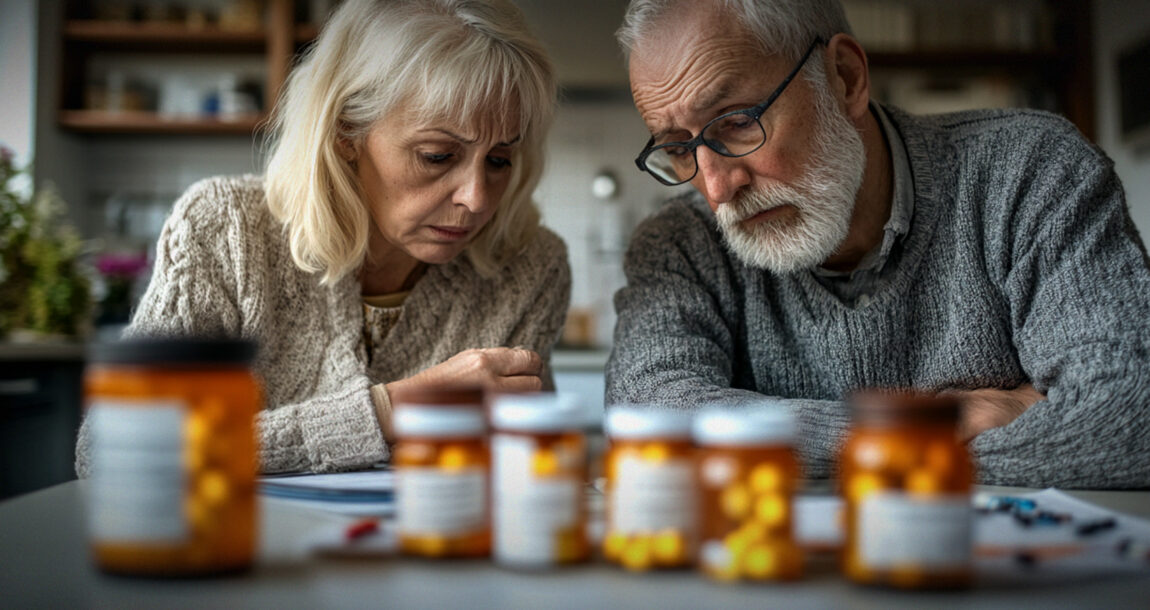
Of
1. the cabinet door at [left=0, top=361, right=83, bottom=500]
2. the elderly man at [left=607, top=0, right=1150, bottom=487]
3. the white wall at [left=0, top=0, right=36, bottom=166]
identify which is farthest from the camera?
the white wall at [left=0, top=0, right=36, bottom=166]

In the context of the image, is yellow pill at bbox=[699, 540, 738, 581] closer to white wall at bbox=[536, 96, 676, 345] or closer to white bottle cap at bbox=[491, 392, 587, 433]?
white bottle cap at bbox=[491, 392, 587, 433]

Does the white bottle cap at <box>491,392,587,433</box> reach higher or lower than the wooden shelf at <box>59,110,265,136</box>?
lower

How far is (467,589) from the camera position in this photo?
535mm

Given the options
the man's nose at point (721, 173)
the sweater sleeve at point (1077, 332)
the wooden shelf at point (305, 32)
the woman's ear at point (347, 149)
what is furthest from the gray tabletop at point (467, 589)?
the wooden shelf at point (305, 32)

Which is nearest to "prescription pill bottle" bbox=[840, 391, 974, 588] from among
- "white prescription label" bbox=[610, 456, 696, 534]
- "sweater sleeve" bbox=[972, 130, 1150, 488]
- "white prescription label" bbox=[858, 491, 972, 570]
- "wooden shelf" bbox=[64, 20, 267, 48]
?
"white prescription label" bbox=[858, 491, 972, 570]

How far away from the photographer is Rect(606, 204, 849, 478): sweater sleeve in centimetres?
121

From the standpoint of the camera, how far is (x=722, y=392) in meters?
1.21

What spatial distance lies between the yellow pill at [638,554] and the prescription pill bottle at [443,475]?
0.09m

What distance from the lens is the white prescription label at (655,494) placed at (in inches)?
21.6

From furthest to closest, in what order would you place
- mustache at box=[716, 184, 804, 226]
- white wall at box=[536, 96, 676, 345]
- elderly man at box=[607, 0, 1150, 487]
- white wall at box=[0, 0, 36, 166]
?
white wall at box=[536, 96, 676, 345], white wall at box=[0, 0, 36, 166], mustache at box=[716, 184, 804, 226], elderly man at box=[607, 0, 1150, 487]

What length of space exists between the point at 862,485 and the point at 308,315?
1.07 meters

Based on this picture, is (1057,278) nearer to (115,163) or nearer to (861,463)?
(861,463)

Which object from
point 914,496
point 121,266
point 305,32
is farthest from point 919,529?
point 305,32

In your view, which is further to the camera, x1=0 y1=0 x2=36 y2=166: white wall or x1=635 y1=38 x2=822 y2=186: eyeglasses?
x1=0 y1=0 x2=36 y2=166: white wall
